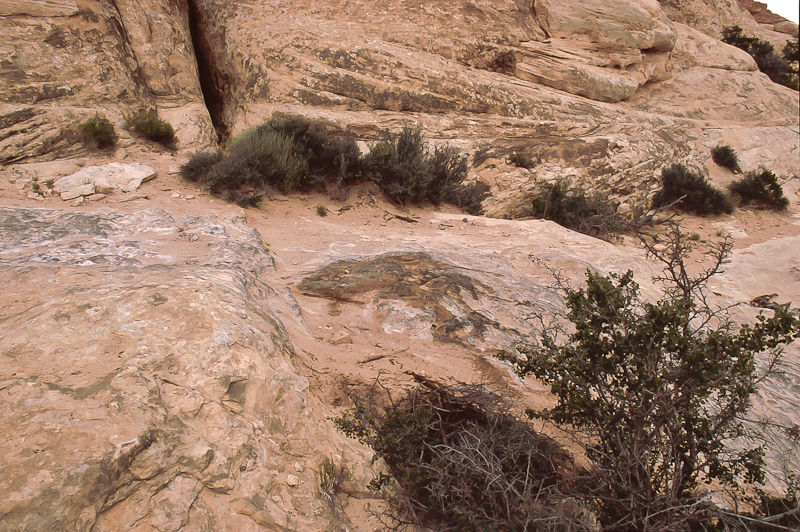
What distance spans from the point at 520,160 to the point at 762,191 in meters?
5.29

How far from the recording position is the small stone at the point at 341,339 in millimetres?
3268

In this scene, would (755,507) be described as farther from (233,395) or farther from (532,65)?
(532,65)

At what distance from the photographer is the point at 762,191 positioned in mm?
8812

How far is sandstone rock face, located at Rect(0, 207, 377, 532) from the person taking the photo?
5.51 ft

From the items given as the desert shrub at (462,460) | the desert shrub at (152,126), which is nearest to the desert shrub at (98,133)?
the desert shrub at (152,126)

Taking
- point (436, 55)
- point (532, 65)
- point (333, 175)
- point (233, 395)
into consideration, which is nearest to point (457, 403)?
point (233, 395)

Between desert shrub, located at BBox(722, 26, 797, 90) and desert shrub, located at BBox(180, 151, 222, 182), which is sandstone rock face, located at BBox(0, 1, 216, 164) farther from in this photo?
desert shrub, located at BBox(722, 26, 797, 90)

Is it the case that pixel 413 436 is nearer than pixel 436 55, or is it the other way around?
pixel 413 436

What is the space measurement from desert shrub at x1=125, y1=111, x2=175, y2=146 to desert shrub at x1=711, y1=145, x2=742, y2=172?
11038mm

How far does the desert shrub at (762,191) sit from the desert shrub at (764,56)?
887cm

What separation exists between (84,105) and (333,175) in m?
3.84

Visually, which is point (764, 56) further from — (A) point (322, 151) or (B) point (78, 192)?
(B) point (78, 192)

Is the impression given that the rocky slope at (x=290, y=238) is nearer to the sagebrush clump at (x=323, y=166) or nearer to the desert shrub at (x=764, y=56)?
the sagebrush clump at (x=323, y=166)

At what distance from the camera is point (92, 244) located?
3.64 m
